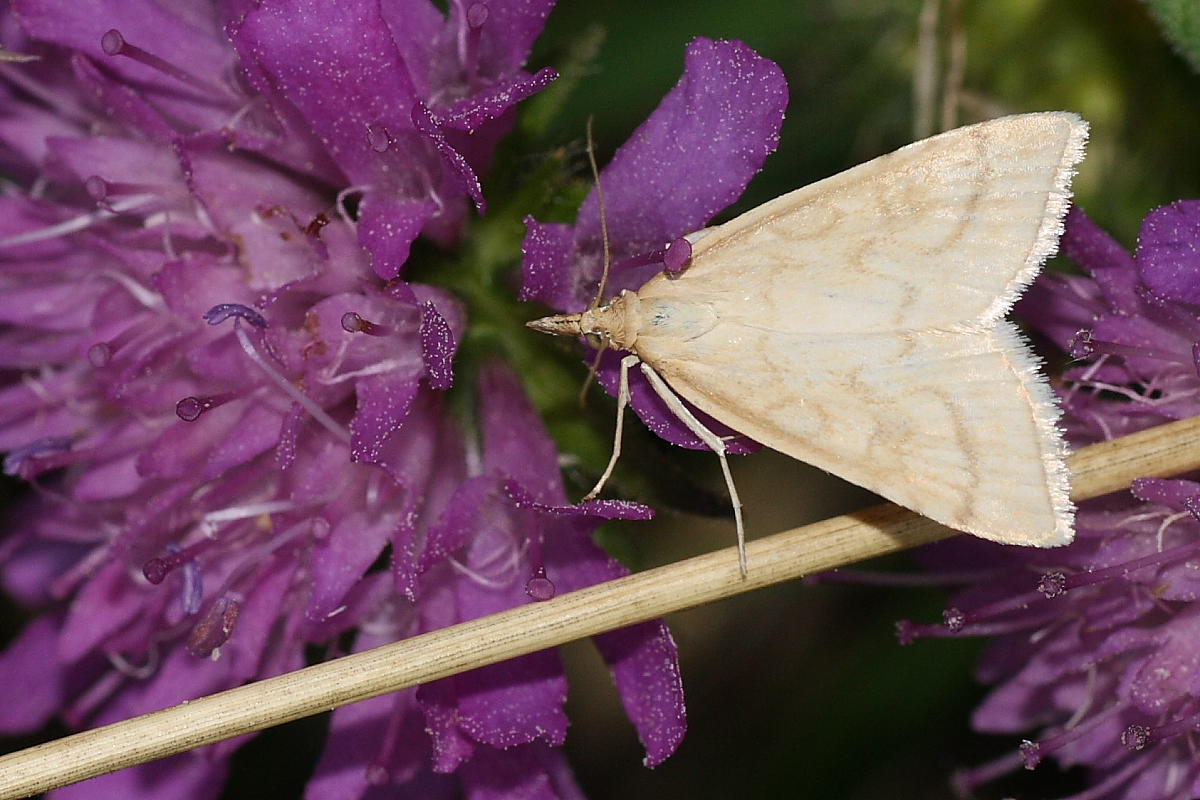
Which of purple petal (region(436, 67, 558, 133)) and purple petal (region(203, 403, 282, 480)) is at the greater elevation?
purple petal (region(436, 67, 558, 133))

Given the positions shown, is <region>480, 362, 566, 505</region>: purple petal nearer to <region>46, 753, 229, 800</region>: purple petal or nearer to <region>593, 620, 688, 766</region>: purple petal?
<region>593, 620, 688, 766</region>: purple petal

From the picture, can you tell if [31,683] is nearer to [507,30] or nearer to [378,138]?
[378,138]

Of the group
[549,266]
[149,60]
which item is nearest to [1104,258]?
[549,266]

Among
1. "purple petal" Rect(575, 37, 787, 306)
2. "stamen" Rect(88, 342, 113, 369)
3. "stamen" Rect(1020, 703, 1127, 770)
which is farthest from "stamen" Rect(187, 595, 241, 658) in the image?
"stamen" Rect(1020, 703, 1127, 770)

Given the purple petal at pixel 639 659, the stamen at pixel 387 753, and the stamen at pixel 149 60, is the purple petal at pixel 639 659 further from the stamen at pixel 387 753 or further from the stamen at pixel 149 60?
the stamen at pixel 149 60

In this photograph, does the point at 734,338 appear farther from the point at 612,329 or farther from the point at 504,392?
the point at 504,392

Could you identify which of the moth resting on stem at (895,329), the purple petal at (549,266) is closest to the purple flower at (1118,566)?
the moth resting on stem at (895,329)

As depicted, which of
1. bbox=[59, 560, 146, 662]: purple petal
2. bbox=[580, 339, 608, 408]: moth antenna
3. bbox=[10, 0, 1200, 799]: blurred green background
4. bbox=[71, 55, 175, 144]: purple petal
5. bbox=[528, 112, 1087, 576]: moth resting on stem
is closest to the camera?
bbox=[528, 112, 1087, 576]: moth resting on stem

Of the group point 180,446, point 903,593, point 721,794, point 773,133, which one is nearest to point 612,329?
point 773,133
